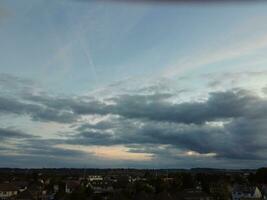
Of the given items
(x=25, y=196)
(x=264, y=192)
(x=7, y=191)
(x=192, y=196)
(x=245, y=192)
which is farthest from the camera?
(x=7, y=191)

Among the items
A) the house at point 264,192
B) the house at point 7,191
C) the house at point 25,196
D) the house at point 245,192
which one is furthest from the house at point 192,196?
the house at point 7,191

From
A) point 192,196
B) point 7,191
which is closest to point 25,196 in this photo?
point 7,191

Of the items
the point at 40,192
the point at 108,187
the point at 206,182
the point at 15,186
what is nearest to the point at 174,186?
the point at 206,182

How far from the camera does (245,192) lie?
8750 centimetres

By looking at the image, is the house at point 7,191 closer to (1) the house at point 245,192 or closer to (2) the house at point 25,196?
(2) the house at point 25,196

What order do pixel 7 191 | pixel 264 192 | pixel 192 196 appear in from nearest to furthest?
pixel 192 196, pixel 264 192, pixel 7 191

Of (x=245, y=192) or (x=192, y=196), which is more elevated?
(x=245, y=192)

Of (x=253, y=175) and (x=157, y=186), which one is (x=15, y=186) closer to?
(x=157, y=186)

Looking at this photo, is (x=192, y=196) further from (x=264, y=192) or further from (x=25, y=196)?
(x=25, y=196)

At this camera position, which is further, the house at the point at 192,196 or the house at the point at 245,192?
the house at the point at 245,192

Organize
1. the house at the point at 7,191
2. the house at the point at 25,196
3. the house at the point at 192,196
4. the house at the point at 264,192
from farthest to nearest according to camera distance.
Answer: the house at the point at 7,191 → the house at the point at 264,192 → the house at the point at 25,196 → the house at the point at 192,196

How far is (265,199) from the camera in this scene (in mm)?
84375

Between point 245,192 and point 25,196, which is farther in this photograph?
point 245,192

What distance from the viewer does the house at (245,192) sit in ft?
276
